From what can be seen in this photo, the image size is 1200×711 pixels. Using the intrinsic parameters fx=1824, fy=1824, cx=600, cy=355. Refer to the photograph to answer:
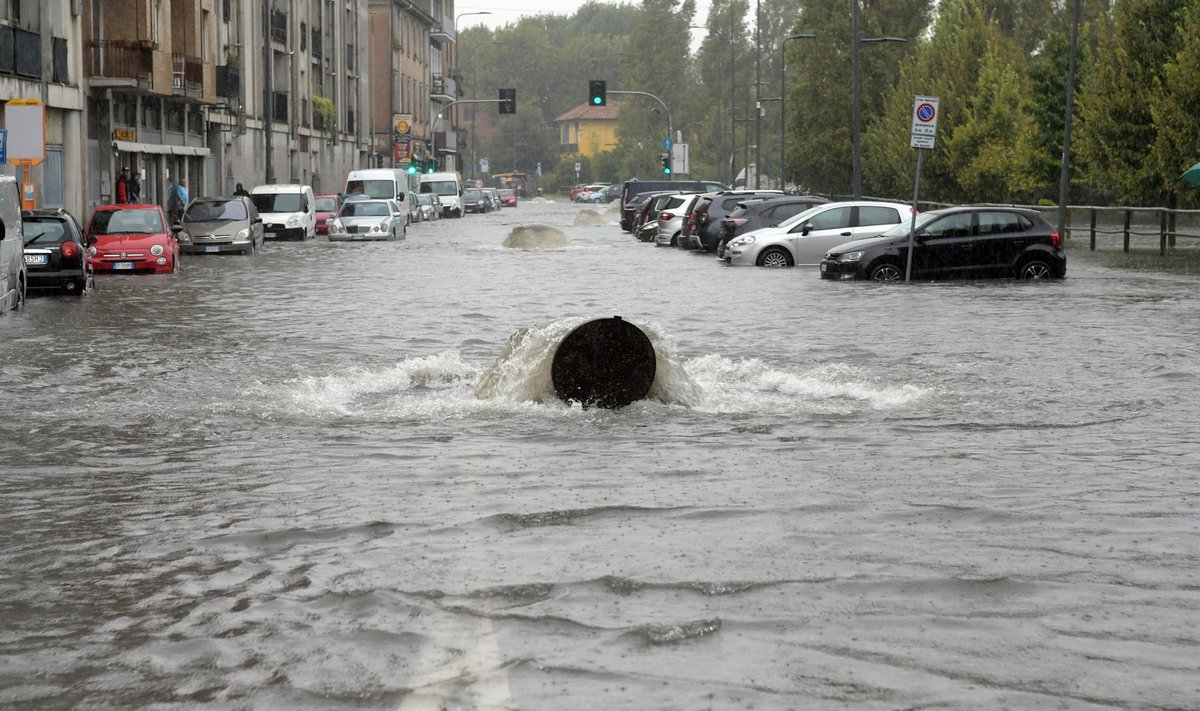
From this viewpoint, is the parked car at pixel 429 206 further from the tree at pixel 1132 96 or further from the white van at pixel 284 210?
the tree at pixel 1132 96

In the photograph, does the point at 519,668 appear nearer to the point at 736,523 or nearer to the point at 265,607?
the point at 265,607

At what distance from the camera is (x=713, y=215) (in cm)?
4425

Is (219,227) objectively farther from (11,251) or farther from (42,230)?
(11,251)

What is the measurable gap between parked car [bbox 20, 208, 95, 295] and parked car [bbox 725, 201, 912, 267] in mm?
14318

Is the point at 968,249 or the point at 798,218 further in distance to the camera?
the point at 798,218

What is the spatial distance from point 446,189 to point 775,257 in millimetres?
55115

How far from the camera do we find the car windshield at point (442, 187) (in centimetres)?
8988

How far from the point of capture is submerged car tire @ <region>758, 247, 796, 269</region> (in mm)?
36406

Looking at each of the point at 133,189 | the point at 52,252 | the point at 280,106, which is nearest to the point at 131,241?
the point at 52,252

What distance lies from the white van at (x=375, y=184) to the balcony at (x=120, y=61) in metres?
20.3

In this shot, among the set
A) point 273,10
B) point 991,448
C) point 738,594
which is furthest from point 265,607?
point 273,10

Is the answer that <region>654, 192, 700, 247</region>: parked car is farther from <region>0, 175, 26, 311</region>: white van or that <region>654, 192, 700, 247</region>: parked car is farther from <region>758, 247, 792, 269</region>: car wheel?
<region>0, 175, 26, 311</region>: white van

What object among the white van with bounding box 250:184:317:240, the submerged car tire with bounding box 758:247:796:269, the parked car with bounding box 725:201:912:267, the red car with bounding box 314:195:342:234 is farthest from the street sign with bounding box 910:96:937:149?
the red car with bounding box 314:195:342:234

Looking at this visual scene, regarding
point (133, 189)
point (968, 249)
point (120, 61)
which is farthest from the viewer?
point (120, 61)
